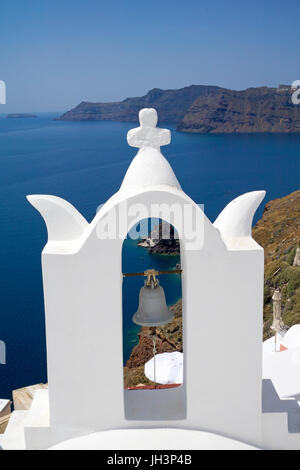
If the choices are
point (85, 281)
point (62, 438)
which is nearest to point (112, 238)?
point (85, 281)

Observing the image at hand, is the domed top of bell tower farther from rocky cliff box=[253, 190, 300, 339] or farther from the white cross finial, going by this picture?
rocky cliff box=[253, 190, 300, 339]

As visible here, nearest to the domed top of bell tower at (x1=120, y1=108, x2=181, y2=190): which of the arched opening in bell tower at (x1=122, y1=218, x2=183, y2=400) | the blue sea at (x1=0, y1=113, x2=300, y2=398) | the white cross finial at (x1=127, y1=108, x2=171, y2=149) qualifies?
the white cross finial at (x1=127, y1=108, x2=171, y2=149)

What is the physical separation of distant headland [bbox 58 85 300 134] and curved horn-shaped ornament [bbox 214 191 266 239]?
8408 cm

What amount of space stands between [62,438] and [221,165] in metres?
62.6

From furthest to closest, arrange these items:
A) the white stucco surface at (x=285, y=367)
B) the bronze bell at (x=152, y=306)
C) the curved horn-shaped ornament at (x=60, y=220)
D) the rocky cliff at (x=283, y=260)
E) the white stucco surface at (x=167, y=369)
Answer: the rocky cliff at (x=283, y=260) < the white stucco surface at (x=167, y=369) < the white stucco surface at (x=285, y=367) < the bronze bell at (x=152, y=306) < the curved horn-shaped ornament at (x=60, y=220)

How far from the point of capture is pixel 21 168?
6431 cm

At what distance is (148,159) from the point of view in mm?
3629

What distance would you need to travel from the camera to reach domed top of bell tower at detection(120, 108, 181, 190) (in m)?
3.55

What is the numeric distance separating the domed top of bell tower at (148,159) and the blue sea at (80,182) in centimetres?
1938

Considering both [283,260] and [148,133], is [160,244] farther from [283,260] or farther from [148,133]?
[148,133]

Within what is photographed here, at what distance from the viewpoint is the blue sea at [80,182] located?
28.5 m

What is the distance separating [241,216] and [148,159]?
0.82m

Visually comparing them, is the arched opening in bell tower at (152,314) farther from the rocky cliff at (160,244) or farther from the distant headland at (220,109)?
the distant headland at (220,109)

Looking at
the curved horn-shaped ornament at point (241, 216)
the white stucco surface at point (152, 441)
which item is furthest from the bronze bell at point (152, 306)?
the white stucco surface at point (152, 441)
